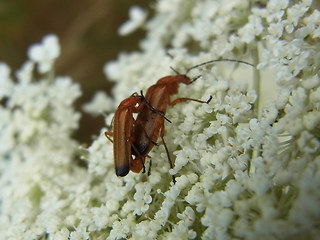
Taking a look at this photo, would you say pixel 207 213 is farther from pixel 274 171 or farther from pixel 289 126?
pixel 289 126

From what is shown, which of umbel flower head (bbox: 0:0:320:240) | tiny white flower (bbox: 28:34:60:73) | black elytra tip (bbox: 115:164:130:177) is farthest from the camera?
tiny white flower (bbox: 28:34:60:73)

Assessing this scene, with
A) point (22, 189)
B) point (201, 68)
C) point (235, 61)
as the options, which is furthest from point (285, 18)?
point (22, 189)

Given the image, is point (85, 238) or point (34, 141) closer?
point (85, 238)

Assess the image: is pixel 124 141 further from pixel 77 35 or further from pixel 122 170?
pixel 77 35

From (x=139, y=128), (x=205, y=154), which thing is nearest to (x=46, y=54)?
(x=139, y=128)

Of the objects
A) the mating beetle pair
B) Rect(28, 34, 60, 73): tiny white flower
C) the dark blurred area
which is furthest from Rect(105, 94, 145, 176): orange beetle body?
the dark blurred area

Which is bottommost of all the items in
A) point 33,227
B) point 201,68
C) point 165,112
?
point 33,227

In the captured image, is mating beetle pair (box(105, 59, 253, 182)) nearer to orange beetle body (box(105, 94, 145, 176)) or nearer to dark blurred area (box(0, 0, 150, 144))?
orange beetle body (box(105, 94, 145, 176))
